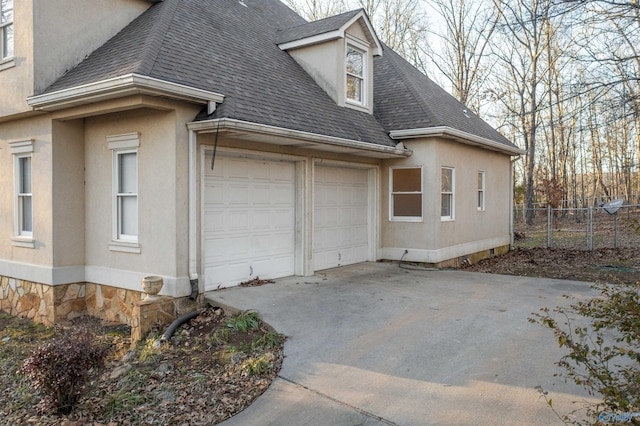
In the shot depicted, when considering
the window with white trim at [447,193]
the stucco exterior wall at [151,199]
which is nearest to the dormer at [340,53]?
the window with white trim at [447,193]

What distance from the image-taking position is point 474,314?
7.21m

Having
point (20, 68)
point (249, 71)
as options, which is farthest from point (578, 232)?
point (20, 68)

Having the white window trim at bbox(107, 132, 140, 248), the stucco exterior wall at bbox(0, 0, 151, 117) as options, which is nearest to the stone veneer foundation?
the white window trim at bbox(107, 132, 140, 248)

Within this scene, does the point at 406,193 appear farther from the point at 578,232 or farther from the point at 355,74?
the point at 578,232

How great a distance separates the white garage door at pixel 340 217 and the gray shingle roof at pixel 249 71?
1191 mm

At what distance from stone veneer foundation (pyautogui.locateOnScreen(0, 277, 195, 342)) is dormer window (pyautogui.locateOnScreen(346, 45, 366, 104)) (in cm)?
673

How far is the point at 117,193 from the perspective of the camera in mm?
8195

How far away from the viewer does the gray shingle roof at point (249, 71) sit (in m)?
7.84

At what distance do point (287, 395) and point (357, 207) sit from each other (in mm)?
7353

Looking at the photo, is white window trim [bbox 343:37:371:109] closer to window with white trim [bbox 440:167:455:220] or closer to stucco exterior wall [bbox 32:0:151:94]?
window with white trim [bbox 440:167:455:220]

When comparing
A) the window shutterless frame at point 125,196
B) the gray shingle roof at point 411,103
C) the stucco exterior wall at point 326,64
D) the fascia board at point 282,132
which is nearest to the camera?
the fascia board at point 282,132

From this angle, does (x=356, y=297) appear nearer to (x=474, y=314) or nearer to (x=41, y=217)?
(x=474, y=314)

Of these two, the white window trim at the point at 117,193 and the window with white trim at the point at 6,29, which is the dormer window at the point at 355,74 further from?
the window with white trim at the point at 6,29

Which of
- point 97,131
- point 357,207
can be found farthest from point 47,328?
point 357,207
